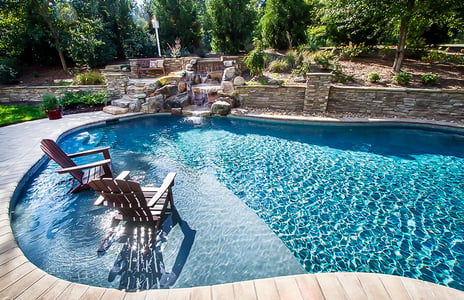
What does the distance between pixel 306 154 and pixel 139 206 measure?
14.4ft

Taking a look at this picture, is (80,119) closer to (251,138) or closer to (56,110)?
(56,110)

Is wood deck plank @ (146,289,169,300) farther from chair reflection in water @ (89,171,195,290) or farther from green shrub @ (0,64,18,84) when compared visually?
green shrub @ (0,64,18,84)

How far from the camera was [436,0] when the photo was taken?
7.00 metres

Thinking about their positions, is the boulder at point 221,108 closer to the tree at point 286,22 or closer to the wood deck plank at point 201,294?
the tree at point 286,22

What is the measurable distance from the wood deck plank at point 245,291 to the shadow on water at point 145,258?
865 mm

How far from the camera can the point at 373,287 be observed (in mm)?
2174

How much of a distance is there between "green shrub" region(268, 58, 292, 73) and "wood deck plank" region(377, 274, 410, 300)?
976 cm

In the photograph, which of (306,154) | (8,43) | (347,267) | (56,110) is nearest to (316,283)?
(347,267)

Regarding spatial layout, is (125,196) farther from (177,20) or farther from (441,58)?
(177,20)

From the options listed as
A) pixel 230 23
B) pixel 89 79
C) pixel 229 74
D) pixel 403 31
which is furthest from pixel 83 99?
pixel 403 31

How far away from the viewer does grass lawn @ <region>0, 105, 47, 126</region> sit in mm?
8000

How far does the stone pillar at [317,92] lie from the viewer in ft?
25.5

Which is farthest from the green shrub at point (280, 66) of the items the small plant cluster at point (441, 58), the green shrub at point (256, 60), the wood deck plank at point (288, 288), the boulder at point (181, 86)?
the wood deck plank at point (288, 288)

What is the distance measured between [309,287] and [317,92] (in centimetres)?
722
